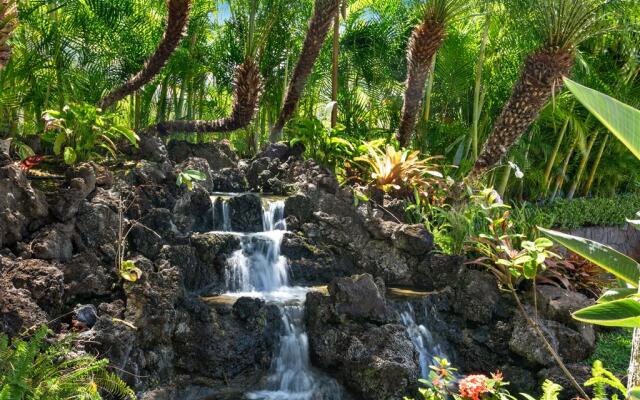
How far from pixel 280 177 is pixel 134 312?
4.52 metres

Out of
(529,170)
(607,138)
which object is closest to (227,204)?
(529,170)

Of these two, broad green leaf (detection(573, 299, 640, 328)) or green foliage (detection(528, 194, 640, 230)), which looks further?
green foliage (detection(528, 194, 640, 230))

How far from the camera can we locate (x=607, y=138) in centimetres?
1324

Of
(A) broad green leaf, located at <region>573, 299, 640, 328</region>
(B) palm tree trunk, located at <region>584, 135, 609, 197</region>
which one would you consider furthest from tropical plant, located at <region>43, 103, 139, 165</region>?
(B) palm tree trunk, located at <region>584, 135, 609, 197</region>

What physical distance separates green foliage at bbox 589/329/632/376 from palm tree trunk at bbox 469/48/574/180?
9.16 ft

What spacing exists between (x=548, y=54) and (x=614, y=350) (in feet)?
12.6

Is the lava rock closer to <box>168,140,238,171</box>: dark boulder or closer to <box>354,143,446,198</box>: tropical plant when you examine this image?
<box>354,143,446,198</box>: tropical plant

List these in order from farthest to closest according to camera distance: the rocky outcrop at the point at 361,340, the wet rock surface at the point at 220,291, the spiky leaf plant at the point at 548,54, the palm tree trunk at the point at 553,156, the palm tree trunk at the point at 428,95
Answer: the palm tree trunk at the point at 553,156 → the palm tree trunk at the point at 428,95 → the spiky leaf plant at the point at 548,54 → the rocky outcrop at the point at 361,340 → the wet rock surface at the point at 220,291

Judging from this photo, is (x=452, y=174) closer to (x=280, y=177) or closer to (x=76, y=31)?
(x=280, y=177)

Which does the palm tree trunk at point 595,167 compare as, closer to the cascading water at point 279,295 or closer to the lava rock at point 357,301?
the cascading water at point 279,295

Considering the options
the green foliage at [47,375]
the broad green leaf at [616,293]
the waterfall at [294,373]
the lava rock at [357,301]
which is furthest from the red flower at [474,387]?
the lava rock at [357,301]

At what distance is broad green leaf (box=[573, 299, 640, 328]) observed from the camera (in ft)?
5.55

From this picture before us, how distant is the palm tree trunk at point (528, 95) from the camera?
846cm

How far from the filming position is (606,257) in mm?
2182
